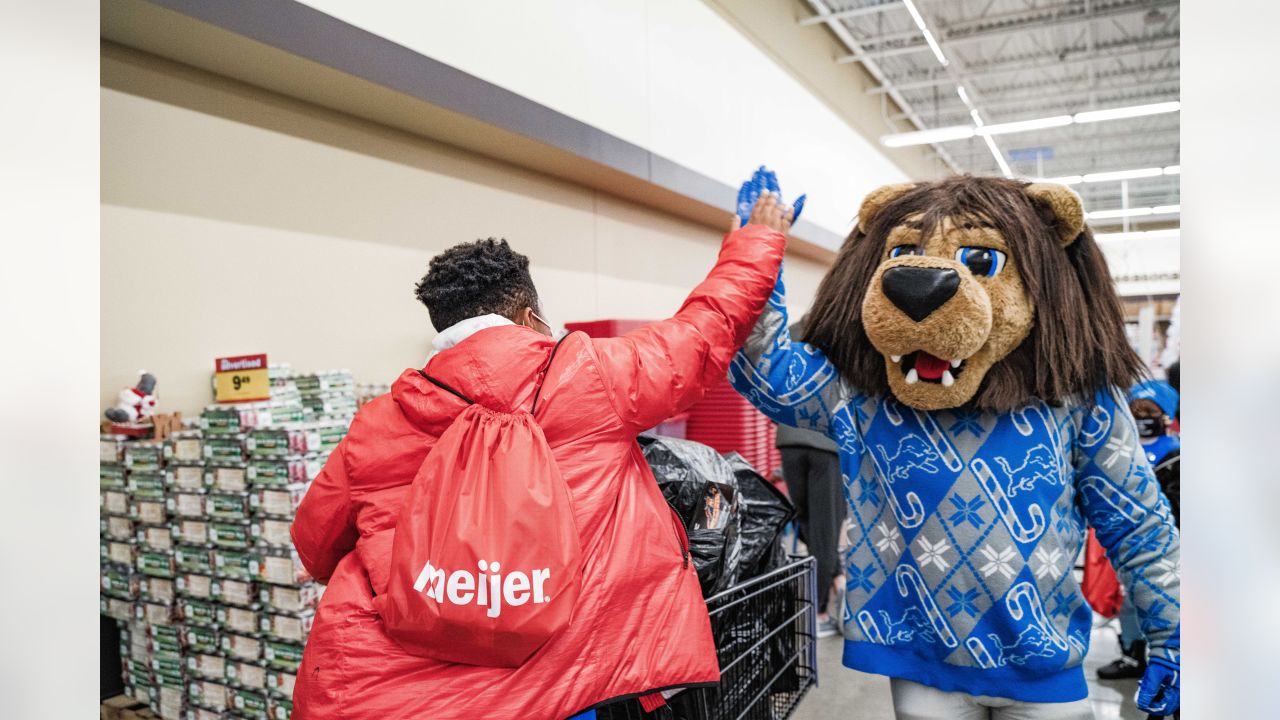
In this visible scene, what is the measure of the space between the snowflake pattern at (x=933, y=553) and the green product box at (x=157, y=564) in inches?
121

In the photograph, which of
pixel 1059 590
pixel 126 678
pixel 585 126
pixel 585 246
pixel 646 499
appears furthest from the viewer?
pixel 585 246

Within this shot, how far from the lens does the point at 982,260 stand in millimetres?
1838

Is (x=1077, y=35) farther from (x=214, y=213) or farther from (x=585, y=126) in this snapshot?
(x=214, y=213)

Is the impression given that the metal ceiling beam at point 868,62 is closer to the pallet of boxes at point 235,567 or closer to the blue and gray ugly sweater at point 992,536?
the pallet of boxes at point 235,567

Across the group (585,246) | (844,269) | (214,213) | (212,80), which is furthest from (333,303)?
(844,269)

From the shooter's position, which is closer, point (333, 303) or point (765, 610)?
point (765, 610)

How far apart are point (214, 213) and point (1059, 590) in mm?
3888

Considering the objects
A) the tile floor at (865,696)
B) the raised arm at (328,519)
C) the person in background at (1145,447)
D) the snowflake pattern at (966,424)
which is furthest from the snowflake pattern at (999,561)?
the person in background at (1145,447)

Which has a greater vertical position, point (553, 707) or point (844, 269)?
point (844, 269)

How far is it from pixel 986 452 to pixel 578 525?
33.5 inches

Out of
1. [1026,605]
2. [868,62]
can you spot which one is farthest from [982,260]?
[868,62]

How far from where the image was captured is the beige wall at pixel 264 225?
384 centimetres
